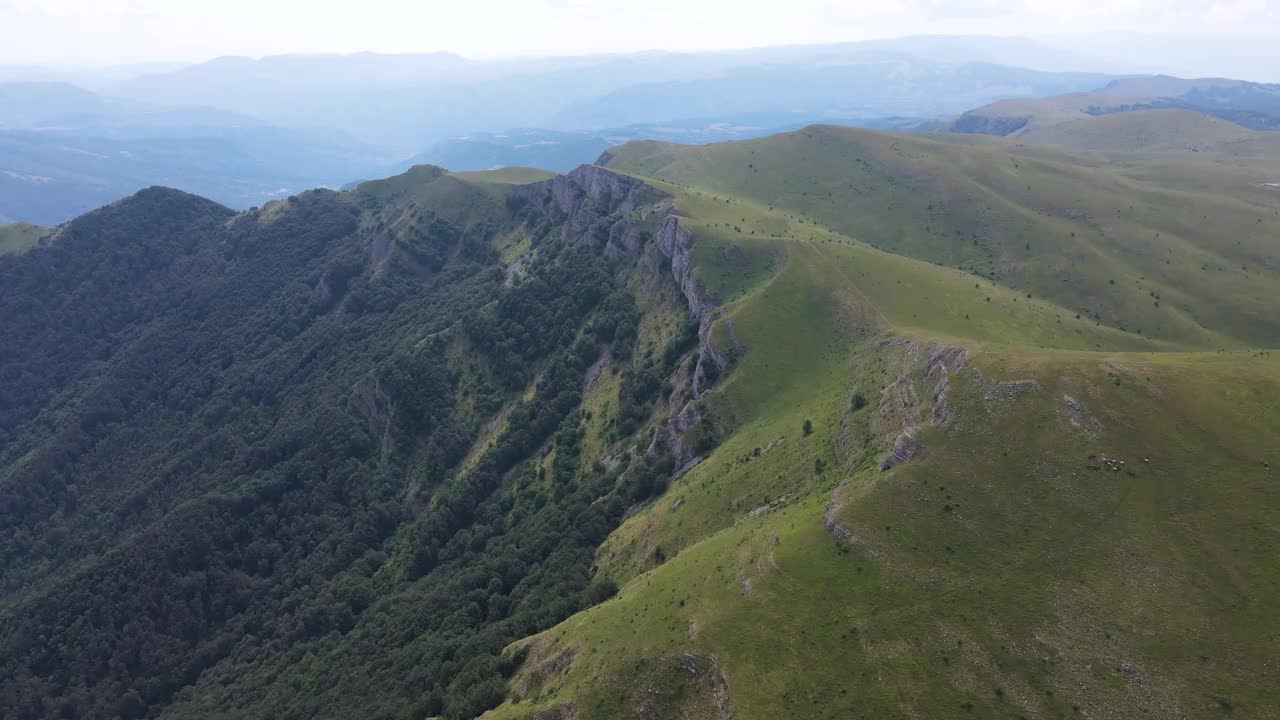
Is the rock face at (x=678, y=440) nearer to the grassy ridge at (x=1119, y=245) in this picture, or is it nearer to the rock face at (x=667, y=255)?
the rock face at (x=667, y=255)

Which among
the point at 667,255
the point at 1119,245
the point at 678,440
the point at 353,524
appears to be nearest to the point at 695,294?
the point at 667,255

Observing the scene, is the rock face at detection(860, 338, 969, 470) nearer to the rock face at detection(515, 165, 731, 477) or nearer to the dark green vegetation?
the dark green vegetation

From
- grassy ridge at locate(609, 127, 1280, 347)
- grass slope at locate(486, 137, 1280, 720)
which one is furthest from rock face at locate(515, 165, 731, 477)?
grassy ridge at locate(609, 127, 1280, 347)

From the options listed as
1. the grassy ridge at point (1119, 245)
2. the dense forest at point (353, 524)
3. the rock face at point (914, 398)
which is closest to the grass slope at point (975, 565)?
the rock face at point (914, 398)

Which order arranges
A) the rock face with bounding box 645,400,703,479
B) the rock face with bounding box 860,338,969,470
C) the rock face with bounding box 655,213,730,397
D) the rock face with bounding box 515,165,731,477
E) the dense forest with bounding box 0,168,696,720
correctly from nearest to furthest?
the rock face with bounding box 860,338,969,470 < the rock face with bounding box 645,400,703,479 < the dense forest with bounding box 0,168,696,720 < the rock face with bounding box 515,165,731,477 < the rock face with bounding box 655,213,730,397

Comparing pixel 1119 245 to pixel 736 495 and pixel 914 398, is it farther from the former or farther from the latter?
pixel 736 495

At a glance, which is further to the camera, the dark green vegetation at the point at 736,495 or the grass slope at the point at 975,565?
the dark green vegetation at the point at 736,495

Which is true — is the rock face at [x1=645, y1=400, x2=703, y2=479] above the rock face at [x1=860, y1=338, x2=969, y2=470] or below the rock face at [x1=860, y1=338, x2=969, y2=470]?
below
